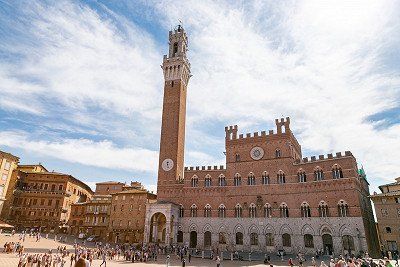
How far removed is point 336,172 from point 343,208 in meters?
4.74

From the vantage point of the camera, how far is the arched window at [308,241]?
36.8 m

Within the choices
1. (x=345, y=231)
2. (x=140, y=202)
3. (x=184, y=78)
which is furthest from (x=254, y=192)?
(x=184, y=78)

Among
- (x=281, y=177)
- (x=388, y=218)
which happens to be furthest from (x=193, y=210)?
(x=388, y=218)

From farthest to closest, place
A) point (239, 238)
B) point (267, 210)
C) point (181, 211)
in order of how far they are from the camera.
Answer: point (181, 211) < point (239, 238) < point (267, 210)

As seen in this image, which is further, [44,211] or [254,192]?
[44,211]

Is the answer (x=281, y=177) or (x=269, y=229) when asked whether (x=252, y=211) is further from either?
(x=281, y=177)

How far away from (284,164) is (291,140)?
419cm

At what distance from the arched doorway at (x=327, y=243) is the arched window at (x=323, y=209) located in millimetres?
2524

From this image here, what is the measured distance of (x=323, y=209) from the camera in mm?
37156

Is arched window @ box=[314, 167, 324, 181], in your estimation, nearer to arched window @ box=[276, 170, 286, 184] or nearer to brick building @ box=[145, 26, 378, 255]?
brick building @ box=[145, 26, 378, 255]

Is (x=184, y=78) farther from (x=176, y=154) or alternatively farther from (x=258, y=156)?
(x=258, y=156)

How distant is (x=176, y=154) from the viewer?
4891cm

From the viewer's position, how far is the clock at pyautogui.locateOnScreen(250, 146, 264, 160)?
43469mm

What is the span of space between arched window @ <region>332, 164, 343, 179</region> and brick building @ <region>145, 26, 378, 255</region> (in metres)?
0.12
